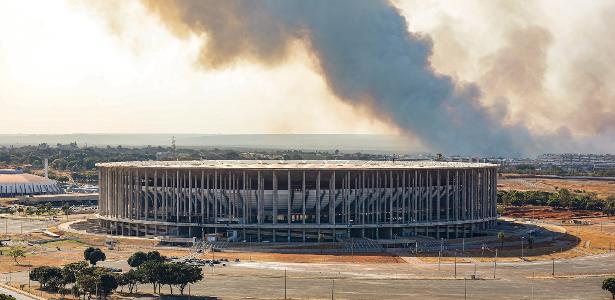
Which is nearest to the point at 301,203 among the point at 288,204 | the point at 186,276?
the point at 288,204

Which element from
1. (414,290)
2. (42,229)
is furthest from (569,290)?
(42,229)

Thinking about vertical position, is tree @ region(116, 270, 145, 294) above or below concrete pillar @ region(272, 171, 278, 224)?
below

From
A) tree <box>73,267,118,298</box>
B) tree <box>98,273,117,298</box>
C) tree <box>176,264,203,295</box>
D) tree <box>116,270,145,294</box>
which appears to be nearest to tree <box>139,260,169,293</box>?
tree <box>116,270,145,294</box>

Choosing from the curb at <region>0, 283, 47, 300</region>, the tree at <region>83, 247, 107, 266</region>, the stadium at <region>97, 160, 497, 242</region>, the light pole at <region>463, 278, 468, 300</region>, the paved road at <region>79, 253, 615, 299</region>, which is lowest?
the curb at <region>0, 283, 47, 300</region>

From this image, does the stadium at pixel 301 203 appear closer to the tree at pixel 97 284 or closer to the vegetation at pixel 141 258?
the vegetation at pixel 141 258

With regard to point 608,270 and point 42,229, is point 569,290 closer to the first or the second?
point 608,270

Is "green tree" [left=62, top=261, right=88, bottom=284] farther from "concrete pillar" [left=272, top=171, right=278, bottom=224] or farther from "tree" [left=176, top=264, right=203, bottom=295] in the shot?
"concrete pillar" [left=272, top=171, right=278, bottom=224]

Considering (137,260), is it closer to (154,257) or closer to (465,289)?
(154,257)
